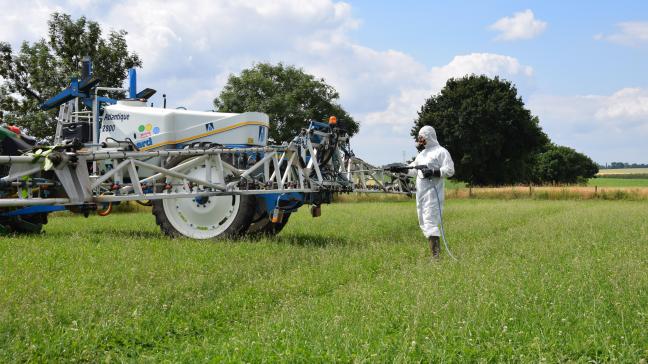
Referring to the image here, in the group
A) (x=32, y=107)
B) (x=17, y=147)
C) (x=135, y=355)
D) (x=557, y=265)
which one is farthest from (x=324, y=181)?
(x=32, y=107)

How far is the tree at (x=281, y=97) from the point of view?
4997cm

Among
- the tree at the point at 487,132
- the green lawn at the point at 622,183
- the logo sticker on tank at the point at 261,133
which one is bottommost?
the green lawn at the point at 622,183

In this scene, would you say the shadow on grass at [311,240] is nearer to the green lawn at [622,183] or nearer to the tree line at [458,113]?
the tree line at [458,113]

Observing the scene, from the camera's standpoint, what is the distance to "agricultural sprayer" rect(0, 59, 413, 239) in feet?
30.3

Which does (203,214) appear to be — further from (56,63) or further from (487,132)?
(487,132)

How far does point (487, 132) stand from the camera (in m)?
52.5

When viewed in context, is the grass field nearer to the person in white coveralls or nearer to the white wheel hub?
the person in white coveralls

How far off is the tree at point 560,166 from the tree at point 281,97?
37.0m

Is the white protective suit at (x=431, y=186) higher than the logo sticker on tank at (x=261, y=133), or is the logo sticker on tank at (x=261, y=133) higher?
the logo sticker on tank at (x=261, y=133)

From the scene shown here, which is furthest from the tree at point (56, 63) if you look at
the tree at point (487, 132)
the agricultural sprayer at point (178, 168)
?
the tree at point (487, 132)

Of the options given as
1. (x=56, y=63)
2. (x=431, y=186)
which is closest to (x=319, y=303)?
(x=431, y=186)

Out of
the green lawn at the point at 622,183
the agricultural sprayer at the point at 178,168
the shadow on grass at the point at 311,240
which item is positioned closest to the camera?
the agricultural sprayer at the point at 178,168

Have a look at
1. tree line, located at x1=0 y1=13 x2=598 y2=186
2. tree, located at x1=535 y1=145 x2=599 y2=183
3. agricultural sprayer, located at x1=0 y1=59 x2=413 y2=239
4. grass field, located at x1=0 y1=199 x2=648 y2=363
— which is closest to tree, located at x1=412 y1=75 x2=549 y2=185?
tree line, located at x1=0 y1=13 x2=598 y2=186

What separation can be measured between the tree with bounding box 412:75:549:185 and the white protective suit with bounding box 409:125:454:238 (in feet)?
142
